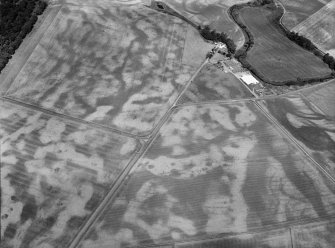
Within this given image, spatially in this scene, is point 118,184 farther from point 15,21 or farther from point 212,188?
point 15,21

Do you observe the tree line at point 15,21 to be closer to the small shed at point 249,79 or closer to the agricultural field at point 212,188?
the agricultural field at point 212,188

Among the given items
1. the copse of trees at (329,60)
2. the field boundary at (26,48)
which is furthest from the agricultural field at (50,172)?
the copse of trees at (329,60)

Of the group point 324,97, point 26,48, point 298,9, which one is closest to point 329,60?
point 324,97

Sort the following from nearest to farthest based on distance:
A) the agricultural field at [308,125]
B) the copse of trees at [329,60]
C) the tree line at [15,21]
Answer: the agricultural field at [308,125] → the tree line at [15,21] → the copse of trees at [329,60]

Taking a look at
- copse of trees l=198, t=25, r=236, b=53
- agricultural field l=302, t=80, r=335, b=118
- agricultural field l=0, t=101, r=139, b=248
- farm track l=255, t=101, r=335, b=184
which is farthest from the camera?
copse of trees l=198, t=25, r=236, b=53

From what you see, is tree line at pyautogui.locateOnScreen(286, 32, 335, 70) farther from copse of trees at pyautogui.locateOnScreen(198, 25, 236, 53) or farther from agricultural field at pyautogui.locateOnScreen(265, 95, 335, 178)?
copse of trees at pyautogui.locateOnScreen(198, 25, 236, 53)

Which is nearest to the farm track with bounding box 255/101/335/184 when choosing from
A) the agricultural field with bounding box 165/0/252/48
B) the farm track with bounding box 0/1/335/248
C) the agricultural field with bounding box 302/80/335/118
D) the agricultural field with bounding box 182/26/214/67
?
the farm track with bounding box 0/1/335/248

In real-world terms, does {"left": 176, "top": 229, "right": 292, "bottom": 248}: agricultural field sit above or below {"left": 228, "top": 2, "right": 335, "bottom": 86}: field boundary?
below
